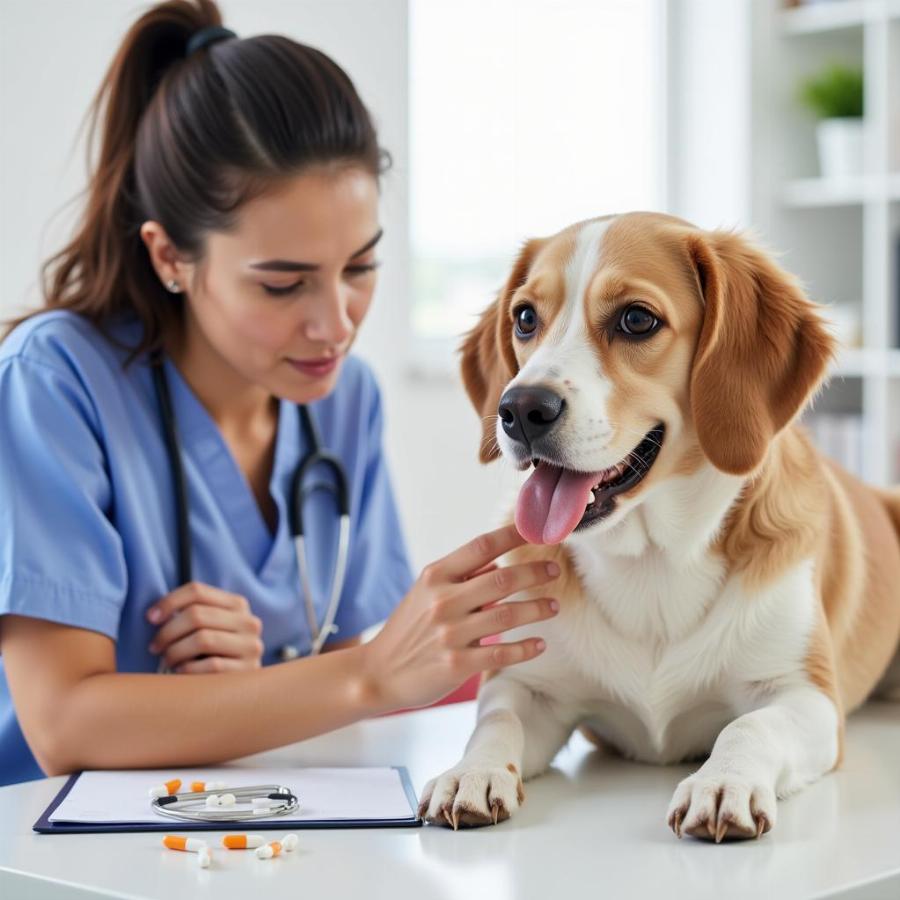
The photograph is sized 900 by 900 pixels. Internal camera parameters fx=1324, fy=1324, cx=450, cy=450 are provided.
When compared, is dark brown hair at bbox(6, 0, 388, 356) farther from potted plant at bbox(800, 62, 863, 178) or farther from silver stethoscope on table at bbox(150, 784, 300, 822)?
potted plant at bbox(800, 62, 863, 178)

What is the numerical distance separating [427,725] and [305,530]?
1.40 feet

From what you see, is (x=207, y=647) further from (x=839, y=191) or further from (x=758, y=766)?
(x=839, y=191)

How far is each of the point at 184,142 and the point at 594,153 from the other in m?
3.00

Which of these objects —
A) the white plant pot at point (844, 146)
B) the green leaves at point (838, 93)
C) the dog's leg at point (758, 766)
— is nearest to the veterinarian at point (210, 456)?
the dog's leg at point (758, 766)

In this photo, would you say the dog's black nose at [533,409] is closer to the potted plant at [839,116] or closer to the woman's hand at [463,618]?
the woman's hand at [463,618]

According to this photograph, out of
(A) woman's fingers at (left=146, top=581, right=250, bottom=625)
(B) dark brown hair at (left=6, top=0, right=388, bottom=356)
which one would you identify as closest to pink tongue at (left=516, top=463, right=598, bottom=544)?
(A) woman's fingers at (left=146, top=581, right=250, bottom=625)

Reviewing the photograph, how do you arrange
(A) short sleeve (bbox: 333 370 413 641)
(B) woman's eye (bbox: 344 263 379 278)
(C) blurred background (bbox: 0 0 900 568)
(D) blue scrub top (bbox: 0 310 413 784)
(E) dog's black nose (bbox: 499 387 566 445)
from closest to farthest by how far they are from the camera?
1. (E) dog's black nose (bbox: 499 387 566 445)
2. (D) blue scrub top (bbox: 0 310 413 784)
3. (B) woman's eye (bbox: 344 263 379 278)
4. (A) short sleeve (bbox: 333 370 413 641)
5. (C) blurred background (bbox: 0 0 900 568)

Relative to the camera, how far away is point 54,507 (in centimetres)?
142

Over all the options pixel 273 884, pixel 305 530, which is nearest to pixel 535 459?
pixel 273 884

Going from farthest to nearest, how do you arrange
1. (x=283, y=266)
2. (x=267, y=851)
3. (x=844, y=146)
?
(x=844, y=146)
(x=283, y=266)
(x=267, y=851)

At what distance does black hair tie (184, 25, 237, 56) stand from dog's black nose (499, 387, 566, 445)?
2.63ft

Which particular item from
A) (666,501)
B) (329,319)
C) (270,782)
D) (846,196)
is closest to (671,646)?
(666,501)

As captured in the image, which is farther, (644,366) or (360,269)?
(360,269)

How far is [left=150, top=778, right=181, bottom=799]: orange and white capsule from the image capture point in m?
1.12
